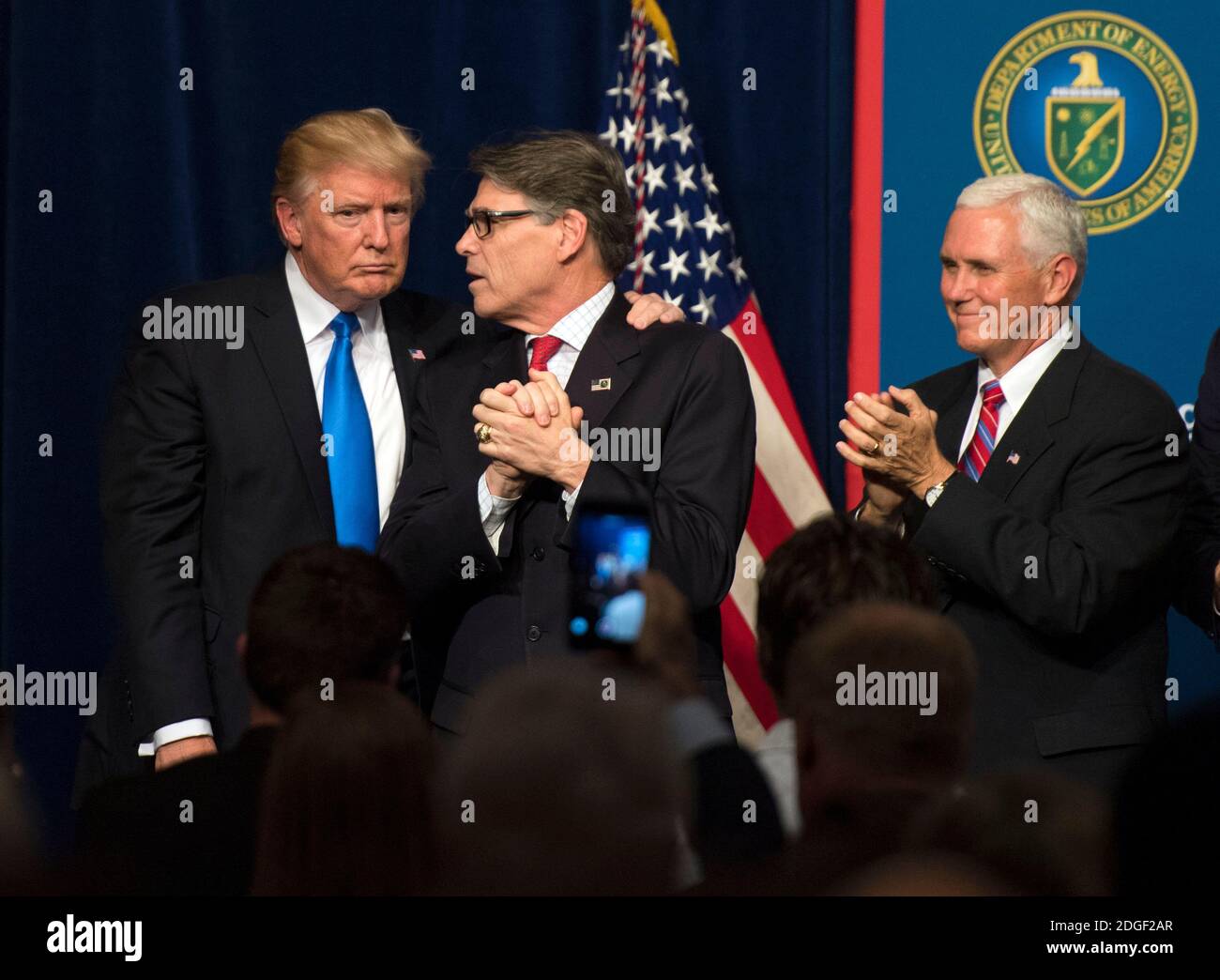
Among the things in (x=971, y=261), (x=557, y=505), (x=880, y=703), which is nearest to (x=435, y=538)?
(x=557, y=505)

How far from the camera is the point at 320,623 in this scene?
2.64 m

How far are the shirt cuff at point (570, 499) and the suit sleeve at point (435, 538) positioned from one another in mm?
160

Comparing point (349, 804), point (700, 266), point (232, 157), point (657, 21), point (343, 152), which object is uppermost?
point (657, 21)

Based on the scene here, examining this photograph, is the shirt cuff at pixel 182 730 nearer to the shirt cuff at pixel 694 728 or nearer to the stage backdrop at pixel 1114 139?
the shirt cuff at pixel 694 728

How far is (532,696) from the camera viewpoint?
1836mm

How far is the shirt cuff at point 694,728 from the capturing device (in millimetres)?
2268

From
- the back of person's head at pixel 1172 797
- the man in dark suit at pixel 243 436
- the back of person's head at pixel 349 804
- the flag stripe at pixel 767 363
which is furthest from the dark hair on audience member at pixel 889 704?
the flag stripe at pixel 767 363

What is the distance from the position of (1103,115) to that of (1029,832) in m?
3.24

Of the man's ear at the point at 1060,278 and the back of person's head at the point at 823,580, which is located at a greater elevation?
the man's ear at the point at 1060,278

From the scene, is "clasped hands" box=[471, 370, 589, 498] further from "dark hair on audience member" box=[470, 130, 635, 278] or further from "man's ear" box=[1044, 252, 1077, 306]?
"man's ear" box=[1044, 252, 1077, 306]

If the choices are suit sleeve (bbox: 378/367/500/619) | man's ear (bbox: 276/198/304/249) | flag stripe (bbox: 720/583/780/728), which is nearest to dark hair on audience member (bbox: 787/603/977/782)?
suit sleeve (bbox: 378/367/500/619)

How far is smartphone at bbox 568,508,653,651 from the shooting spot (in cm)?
313

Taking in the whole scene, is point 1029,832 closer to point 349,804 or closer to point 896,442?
point 349,804
